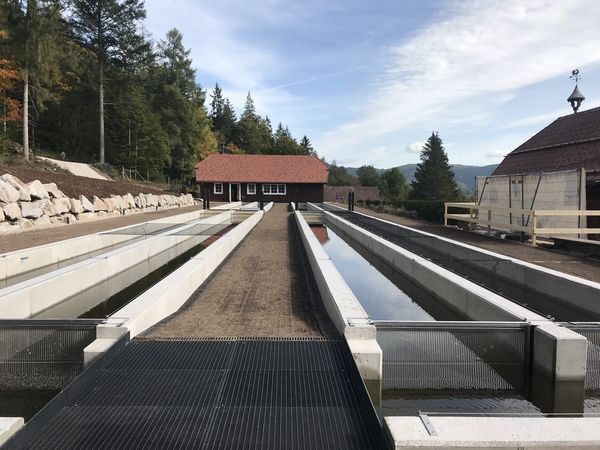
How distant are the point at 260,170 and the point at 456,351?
1650 inches

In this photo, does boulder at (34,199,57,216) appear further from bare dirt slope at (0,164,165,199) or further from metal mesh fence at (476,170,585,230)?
metal mesh fence at (476,170,585,230)

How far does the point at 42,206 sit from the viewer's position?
1602 cm

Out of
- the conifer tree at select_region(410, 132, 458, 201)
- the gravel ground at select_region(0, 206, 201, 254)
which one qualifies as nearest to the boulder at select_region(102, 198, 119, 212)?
the gravel ground at select_region(0, 206, 201, 254)

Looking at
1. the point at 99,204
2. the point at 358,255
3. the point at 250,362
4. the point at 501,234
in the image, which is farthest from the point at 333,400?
the point at 99,204

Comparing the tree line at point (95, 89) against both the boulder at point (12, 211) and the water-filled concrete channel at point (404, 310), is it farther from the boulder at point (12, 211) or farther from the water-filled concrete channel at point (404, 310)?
the water-filled concrete channel at point (404, 310)

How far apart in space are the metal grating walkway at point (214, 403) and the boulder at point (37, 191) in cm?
1288

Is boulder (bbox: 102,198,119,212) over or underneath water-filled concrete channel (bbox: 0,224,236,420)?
over

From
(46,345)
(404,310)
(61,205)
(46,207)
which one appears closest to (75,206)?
(61,205)

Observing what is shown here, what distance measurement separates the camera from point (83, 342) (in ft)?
17.9

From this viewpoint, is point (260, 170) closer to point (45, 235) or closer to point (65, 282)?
point (45, 235)

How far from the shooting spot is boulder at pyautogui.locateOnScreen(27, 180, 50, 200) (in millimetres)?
15477

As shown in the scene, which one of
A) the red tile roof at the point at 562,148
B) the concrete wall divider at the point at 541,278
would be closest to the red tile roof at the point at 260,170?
the red tile roof at the point at 562,148

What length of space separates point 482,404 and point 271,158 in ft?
149

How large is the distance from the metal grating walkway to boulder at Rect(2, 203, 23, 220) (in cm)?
1158
